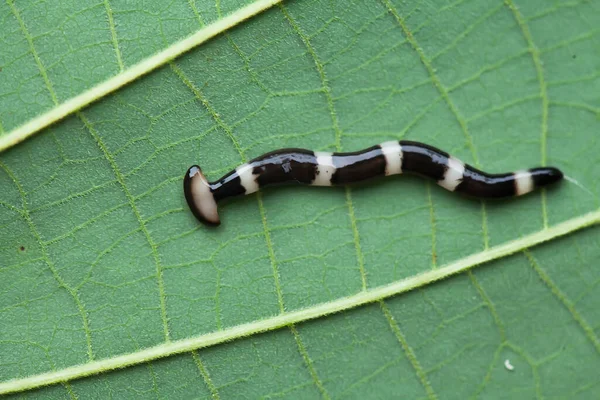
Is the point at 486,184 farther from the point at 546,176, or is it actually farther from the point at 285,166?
the point at 285,166

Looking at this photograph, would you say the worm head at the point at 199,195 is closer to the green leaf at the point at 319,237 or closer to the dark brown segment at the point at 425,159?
the green leaf at the point at 319,237

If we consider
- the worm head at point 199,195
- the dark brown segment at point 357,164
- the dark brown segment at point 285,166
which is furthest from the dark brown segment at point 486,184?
the worm head at point 199,195

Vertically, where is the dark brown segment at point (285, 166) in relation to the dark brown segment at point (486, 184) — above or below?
above

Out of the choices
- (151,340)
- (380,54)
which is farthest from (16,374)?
(380,54)

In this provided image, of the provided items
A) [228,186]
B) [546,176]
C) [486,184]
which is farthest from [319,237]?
[546,176]

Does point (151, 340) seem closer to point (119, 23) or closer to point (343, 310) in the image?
point (343, 310)

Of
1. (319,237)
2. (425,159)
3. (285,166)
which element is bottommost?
(319,237)

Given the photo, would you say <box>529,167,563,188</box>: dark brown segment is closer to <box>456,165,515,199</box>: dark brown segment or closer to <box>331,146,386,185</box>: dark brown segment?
<box>456,165,515,199</box>: dark brown segment

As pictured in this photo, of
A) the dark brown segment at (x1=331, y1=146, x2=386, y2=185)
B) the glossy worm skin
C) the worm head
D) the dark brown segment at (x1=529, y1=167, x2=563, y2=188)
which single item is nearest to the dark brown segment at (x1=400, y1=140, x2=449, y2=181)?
the glossy worm skin
